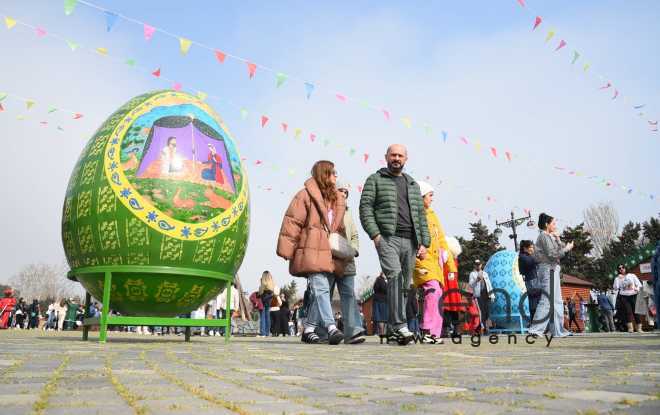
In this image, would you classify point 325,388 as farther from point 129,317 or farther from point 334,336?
point 129,317

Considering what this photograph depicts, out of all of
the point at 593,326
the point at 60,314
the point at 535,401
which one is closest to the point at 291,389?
the point at 535,401

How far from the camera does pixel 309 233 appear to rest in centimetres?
652

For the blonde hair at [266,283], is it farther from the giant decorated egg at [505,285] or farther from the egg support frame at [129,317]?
the egg support frame at [129,317]

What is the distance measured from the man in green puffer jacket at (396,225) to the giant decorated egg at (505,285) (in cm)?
813

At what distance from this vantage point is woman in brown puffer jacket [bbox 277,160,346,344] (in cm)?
645

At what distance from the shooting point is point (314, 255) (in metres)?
6.43

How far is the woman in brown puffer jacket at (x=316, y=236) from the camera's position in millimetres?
6445

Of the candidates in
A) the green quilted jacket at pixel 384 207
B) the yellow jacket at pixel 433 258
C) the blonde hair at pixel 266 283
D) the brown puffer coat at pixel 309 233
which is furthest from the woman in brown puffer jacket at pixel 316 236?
the blonde hair at pixel 266 283

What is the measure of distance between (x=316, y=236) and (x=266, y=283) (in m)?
8.45

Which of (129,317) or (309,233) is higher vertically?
(309,233)

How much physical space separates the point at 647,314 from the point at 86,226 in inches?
532

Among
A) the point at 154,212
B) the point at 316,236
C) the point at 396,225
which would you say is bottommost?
the point at 316,236

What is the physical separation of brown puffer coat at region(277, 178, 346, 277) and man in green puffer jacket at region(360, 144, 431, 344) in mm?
452

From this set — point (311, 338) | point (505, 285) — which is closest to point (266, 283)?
point (505, 285)
